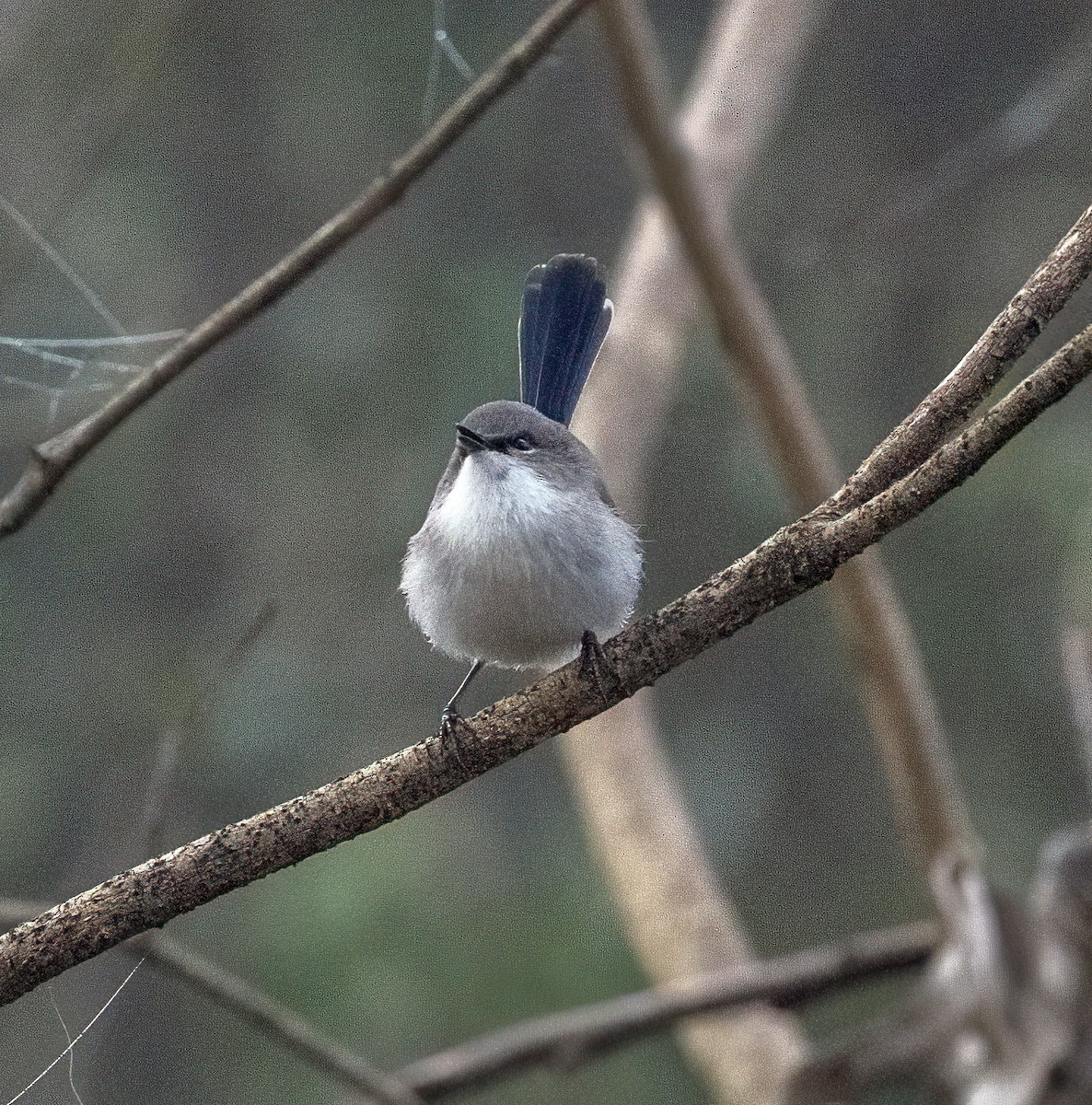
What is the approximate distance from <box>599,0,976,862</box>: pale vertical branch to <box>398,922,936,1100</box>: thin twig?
0.35m

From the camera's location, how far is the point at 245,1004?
2238 mm

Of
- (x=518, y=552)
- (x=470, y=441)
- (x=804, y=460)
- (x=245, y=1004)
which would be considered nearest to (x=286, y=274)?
(x=470, y=441)

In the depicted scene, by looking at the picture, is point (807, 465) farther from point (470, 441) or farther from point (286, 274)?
point (286, 274)

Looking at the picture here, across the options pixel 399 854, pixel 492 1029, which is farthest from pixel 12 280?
pixel 492 1029

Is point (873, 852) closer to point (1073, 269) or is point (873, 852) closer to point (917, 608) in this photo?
point (917, 608)

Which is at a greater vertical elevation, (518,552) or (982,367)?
(518,552)

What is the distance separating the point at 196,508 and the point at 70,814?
4.35 ft

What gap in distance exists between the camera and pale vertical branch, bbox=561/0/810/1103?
11.2 ft

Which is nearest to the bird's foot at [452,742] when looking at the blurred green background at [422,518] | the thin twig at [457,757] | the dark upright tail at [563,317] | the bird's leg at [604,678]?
the thin twig at [457,757]

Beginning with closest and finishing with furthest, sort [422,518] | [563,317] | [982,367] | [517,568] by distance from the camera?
[982,367], [517,568], [563,317], [422,518]

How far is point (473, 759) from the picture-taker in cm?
157

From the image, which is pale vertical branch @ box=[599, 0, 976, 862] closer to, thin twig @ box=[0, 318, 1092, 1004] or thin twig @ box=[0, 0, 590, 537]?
thin twig @ box=[0, 0, 590, 537]

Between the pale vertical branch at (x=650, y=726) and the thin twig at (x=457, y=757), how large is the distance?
1.79 meters

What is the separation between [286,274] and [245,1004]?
1.19 meters
